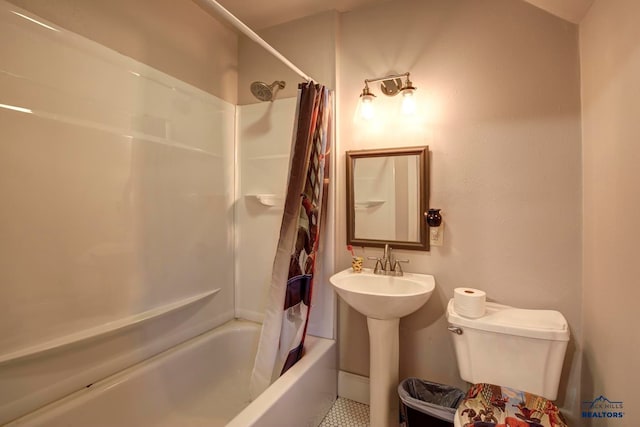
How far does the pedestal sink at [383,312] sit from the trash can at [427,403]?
87mm

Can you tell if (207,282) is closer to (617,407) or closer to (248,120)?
(248,120)

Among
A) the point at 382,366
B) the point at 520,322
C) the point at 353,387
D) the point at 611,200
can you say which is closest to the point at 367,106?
the point at 611,200

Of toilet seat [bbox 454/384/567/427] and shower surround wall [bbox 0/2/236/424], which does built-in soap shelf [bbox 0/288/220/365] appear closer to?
shower surround wall [bbox 0/2/236/424]

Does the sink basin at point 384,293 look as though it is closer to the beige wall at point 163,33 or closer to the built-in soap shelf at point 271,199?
the built-in soap shelf at point 271,199

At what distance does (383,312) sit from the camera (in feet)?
4.60

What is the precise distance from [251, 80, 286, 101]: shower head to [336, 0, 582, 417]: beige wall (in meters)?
0.55

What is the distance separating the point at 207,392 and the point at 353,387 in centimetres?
91

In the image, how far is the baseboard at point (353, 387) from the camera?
5.92 ft

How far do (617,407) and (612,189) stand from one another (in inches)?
31.9

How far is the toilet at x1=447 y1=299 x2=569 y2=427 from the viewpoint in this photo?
1105 mm

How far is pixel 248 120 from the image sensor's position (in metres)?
2.12

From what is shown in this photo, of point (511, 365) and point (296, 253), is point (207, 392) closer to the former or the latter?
point (296, 253)

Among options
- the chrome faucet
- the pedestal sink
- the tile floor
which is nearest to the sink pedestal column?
the pedestal sink

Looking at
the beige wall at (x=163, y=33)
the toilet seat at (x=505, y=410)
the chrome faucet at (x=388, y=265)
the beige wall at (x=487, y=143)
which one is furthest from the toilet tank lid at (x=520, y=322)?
the beige wall at (x=163, y=33)
